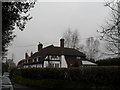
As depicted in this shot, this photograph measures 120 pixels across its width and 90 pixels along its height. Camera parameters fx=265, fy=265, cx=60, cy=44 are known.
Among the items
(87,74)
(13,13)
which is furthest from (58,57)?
(13,13)

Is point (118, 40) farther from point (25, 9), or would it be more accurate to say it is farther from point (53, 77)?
point (25, 9)

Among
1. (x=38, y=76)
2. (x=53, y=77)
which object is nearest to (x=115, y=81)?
(x=53, y=77)

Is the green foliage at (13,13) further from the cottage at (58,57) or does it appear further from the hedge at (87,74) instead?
the cottage at (58,57)

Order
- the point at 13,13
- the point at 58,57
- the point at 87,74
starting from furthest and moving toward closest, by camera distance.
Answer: the point at 58,57 < the point at 87,74 < the point at 13,13

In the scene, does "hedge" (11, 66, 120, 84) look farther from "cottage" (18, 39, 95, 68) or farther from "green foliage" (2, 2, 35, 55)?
"cottage" (18, 39, 95, 68)

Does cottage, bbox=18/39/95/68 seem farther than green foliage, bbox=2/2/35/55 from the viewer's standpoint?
Yes

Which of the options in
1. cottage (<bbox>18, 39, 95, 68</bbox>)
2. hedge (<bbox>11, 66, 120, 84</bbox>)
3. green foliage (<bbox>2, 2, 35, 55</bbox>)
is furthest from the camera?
cottage (<bbox>18, 39, 95, 68</bbox>)

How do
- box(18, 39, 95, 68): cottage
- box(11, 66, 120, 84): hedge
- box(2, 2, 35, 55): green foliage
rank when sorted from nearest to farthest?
A: box(2, 2, 35, 55): green foliage, box(11, 66, 120, 84): hedge, box(18, 39, 95, 68): cottage

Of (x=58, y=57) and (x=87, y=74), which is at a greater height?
(x=58, y=57)

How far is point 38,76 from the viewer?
1310 inches

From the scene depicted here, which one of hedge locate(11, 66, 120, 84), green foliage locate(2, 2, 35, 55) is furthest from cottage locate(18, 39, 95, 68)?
green foliage locate(2, 2, 35, 55)

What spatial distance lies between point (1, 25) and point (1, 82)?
10533 millimetres

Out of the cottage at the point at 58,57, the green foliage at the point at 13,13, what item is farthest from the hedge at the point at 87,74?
the cottage at the point at 58,57

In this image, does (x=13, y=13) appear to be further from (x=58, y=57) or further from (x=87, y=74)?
(x=58, y=57)
